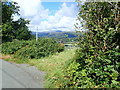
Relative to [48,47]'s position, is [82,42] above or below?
above

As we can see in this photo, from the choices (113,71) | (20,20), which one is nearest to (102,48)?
(113,71)

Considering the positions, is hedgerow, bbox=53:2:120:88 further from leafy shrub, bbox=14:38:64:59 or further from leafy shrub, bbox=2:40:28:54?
leafy shrub, bbox=2:40:28:54

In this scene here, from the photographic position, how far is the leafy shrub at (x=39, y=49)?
30.1ft

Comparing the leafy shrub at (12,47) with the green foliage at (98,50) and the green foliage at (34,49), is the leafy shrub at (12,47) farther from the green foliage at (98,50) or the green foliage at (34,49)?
the green foliage at (98,50)

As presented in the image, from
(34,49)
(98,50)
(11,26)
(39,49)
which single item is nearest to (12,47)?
(34,49)

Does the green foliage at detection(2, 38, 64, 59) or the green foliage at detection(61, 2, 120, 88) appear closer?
→ the green foliage at detection(61, 2, 120, 88)

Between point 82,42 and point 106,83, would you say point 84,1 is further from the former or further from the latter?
point 106,83

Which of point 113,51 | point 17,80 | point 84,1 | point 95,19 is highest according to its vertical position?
point 84,1

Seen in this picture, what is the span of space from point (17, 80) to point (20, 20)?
2180cm

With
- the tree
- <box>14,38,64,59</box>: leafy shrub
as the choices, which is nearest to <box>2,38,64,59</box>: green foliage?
<box>14,38,64,59</box>: leafy shrub

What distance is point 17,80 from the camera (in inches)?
179

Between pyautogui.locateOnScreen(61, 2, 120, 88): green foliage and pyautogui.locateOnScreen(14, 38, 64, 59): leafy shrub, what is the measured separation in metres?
5.05

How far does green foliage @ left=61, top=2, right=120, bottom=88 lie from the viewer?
12.1ft

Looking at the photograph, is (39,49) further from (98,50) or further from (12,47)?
(98,50)
